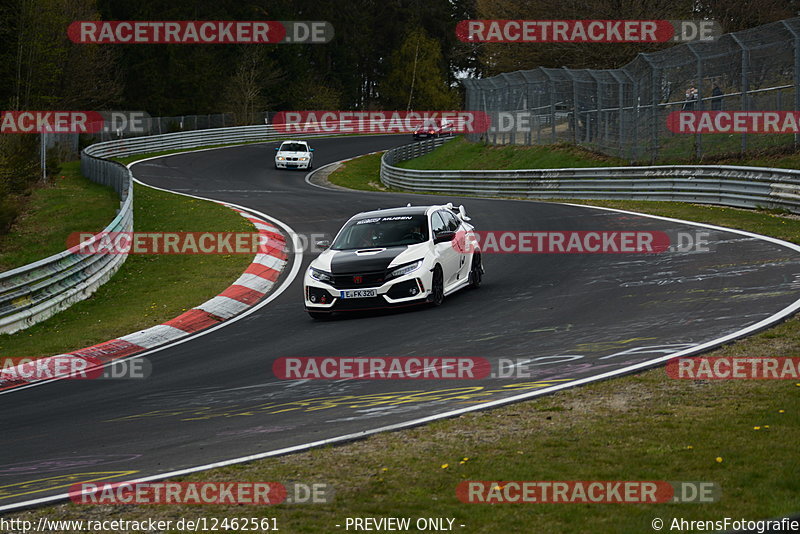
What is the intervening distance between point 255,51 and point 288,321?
76.5 m

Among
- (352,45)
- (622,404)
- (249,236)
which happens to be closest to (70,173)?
(249,236)

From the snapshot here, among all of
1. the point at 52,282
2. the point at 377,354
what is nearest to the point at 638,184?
the point at 52,282

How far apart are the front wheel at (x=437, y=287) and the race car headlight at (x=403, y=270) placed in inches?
14.7

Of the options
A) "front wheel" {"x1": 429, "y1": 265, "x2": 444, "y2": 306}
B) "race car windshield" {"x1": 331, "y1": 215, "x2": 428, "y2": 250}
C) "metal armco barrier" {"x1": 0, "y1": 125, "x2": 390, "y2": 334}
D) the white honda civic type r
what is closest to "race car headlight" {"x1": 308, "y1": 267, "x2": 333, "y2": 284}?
the white honda civic type r

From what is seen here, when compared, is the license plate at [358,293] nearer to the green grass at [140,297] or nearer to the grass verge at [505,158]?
the green grass at [140,297]

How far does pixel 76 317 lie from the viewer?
16.0 metres

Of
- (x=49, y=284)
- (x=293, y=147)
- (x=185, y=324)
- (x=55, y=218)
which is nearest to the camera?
(x=185, y=324)

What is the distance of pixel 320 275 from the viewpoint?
13859 millimetres

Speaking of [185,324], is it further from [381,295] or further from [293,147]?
[293,147]

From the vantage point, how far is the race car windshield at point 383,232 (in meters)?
14.4

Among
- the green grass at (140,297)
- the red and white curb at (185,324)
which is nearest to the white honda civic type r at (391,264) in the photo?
the red and white curb at (185,324)

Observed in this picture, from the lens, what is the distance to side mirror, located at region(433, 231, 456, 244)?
46.9 ft

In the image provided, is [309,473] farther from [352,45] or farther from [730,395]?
[352,45]

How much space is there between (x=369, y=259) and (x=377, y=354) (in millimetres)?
3045
